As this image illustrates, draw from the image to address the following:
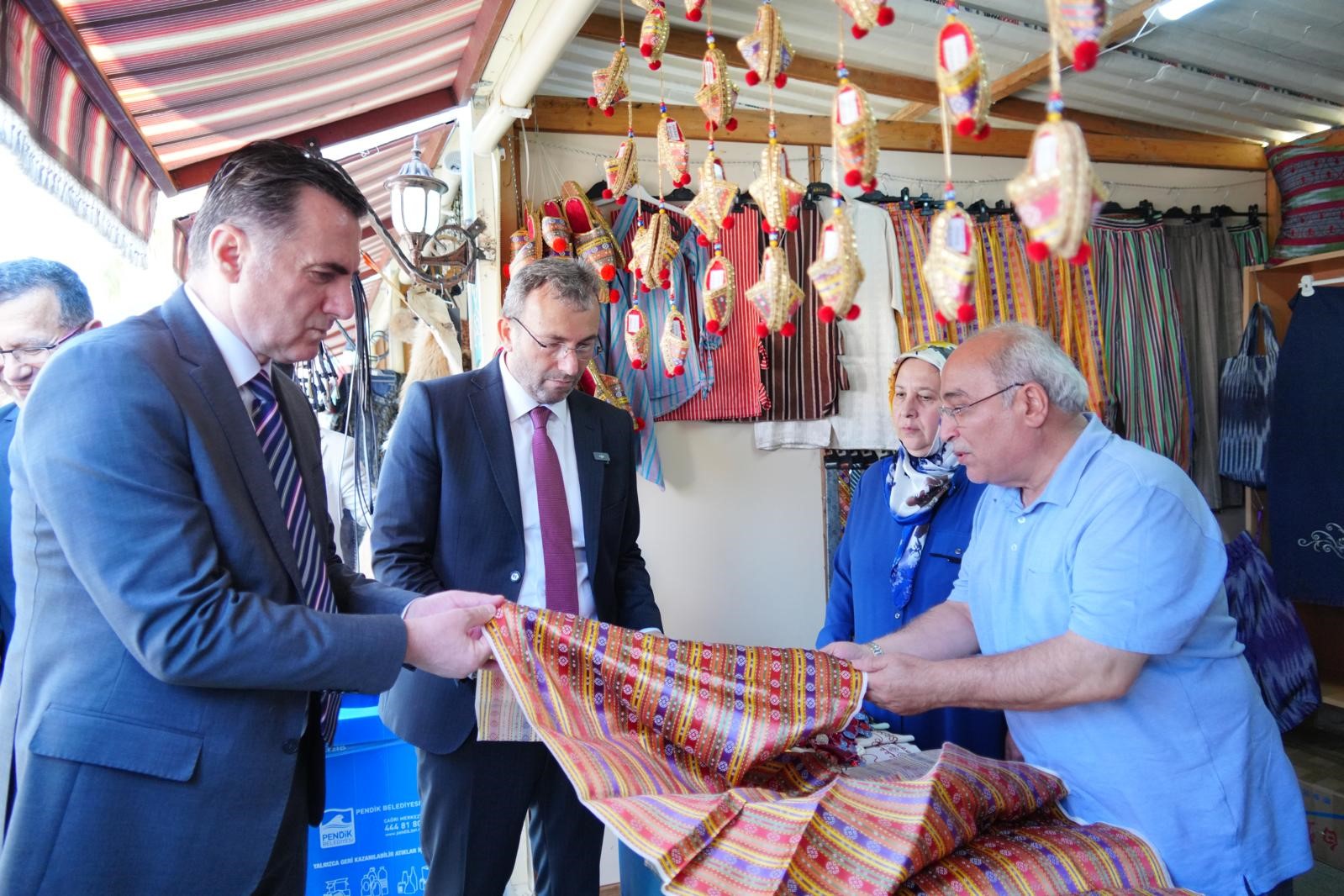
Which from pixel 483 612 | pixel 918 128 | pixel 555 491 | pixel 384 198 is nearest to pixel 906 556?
pixel 555 491

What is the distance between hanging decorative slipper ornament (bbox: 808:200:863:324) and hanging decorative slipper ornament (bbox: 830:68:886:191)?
79 millimetres

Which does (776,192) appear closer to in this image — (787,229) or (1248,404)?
(787,229)

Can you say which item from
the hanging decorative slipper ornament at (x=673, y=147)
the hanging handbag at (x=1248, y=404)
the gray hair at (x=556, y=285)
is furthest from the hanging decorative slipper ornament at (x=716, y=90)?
the hanging handbag at (x=1248, y=404)

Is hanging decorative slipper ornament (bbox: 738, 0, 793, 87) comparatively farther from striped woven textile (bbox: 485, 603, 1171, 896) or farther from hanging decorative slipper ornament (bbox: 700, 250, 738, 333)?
striped woven textile (bbox: 485, 603, 1171, 896)

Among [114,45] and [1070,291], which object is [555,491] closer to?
[114,45]

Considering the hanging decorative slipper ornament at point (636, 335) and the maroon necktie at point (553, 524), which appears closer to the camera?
the maroon necktie at point (553, 524)

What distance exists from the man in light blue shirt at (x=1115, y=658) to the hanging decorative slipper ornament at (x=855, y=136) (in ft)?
2.24

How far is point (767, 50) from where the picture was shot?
1754mm

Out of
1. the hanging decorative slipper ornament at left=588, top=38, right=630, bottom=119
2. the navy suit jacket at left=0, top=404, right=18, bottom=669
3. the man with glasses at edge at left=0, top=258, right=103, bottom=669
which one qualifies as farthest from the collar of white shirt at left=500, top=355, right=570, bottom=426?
the navy suit jacket at left=0, top=404, right=18, bottom=669

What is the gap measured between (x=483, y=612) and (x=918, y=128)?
12.4 feet

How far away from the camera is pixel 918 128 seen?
4594 millimetres

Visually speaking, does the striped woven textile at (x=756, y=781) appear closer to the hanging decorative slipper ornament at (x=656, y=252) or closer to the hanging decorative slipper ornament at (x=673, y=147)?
the hanging decorative slipper ornament at (x=673, y=147)

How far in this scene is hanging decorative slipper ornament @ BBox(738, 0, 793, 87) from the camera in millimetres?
1746

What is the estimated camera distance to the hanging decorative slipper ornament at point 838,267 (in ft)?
4.47
